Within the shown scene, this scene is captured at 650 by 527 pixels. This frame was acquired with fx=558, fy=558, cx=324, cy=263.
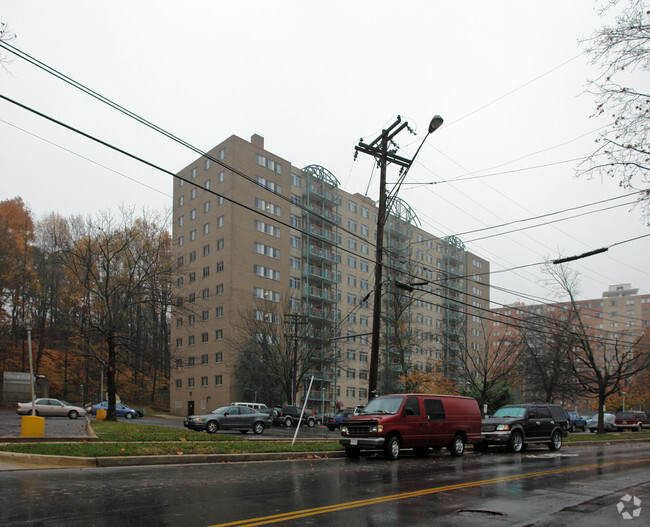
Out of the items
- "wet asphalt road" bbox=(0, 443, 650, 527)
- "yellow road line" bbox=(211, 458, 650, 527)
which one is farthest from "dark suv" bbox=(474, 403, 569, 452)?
"yellow road line" bbox=(211, 458, 650, 527)

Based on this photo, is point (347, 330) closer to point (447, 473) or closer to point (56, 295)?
point (56, 295)

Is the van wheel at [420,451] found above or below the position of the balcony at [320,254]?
below

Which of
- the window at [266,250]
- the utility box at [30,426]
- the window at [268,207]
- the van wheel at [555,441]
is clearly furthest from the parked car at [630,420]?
the utility box at [30,426]

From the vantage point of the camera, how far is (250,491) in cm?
911

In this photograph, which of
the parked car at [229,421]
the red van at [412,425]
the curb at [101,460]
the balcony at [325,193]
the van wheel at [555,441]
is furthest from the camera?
the balcony at [325,193]

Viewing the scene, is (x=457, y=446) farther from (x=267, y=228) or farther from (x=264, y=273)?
(x=267, y=228)

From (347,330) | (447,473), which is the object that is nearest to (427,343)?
(347,330)

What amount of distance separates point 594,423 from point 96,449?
4659cm

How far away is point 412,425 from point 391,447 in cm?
111

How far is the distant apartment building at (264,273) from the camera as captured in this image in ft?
195

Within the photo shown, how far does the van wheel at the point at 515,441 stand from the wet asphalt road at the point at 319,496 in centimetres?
633

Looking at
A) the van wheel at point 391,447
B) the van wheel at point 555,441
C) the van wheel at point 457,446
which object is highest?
the van wheel at point 391,447

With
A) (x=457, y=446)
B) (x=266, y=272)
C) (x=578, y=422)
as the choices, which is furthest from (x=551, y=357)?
(x=457, y=446)

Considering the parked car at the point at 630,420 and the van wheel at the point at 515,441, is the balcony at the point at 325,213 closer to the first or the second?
the parked car at the point at 630,420
